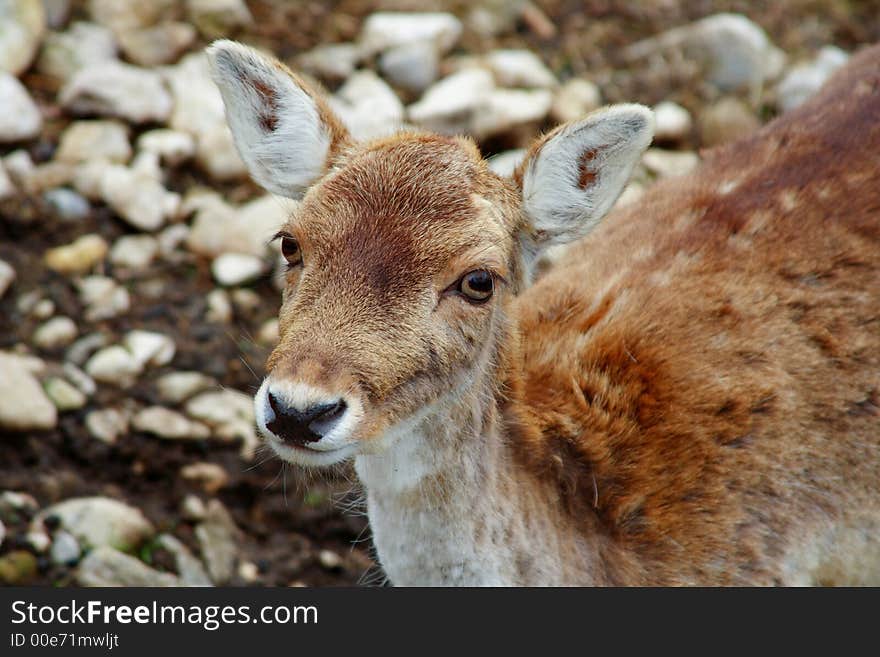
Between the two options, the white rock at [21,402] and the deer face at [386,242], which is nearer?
the deer face at [386,242]

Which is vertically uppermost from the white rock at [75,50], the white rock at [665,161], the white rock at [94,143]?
the white rock at [75,50]

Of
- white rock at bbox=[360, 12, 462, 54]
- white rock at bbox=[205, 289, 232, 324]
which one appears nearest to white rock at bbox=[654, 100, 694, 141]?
white rock at bbox=[360, 12, 462, 54]

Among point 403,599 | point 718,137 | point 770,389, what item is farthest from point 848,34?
point 403,599

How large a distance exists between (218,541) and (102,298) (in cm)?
187

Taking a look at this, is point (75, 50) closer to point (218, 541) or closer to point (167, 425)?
point (167, 425)

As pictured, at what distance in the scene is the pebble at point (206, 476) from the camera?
6.55m

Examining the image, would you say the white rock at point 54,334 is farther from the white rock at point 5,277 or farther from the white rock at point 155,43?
the white rock at point 155,43

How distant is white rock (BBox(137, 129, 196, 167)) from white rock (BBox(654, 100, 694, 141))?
12.2ft

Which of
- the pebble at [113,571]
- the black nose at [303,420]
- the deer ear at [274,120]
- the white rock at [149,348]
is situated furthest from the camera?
the white rock at [149,348]

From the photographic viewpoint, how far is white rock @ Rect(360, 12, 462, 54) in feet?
30.9

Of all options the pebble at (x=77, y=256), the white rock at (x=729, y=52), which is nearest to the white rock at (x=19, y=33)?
the pebble at (x=77, y=256)

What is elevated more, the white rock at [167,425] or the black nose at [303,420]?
the white rock at [167,425]

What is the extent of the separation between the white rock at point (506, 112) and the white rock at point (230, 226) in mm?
1745

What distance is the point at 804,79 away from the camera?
31.8 ft
